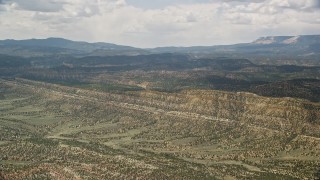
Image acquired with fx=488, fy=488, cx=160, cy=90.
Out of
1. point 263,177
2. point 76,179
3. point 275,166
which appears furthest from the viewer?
point 275,166

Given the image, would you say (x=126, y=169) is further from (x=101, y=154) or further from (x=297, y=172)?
(x=297, y=172)

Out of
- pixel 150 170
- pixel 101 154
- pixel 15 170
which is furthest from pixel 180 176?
pixel 15 170

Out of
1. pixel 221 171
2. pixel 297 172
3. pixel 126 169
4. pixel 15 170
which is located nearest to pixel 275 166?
pixel 297 172

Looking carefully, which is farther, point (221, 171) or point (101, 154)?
point (101, 154)

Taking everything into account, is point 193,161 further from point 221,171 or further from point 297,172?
point 297,172

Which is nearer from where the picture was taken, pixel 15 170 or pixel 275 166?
pixel 15 170

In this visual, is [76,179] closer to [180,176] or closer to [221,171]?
[180,176]

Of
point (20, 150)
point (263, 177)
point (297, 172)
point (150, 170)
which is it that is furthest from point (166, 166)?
point (20, 150)

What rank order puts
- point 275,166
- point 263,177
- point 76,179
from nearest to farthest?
point 76,179 → point 263,177 → point 275,166
